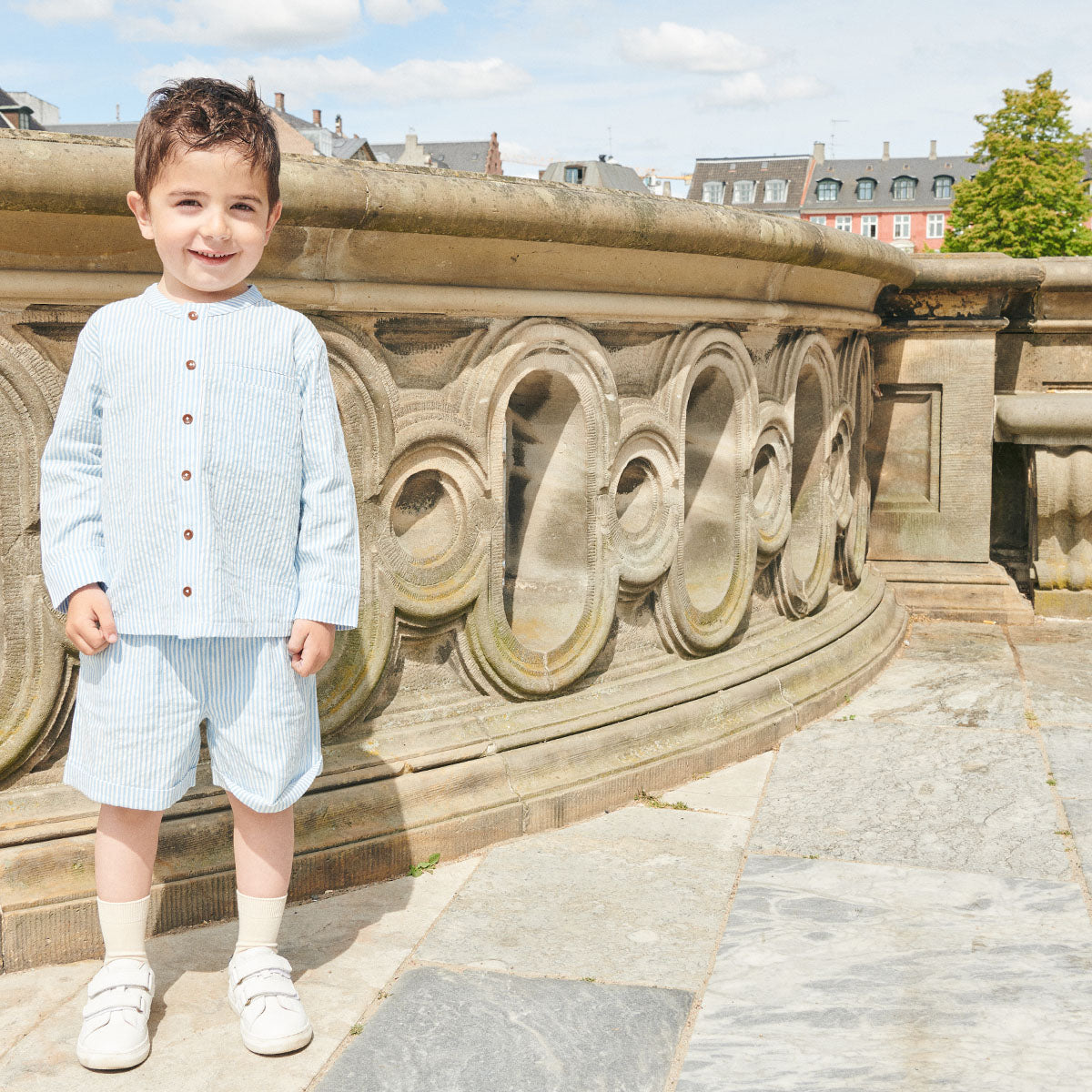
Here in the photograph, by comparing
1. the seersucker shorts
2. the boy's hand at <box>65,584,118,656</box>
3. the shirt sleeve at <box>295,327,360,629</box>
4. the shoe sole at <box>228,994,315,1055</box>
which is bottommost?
the shoe sole at <box>228,994,315,1055</box>

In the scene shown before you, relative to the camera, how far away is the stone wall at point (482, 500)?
224cm

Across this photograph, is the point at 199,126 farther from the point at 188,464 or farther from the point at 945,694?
the point at 945,694

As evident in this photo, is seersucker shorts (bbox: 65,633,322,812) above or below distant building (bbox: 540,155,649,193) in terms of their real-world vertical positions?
below

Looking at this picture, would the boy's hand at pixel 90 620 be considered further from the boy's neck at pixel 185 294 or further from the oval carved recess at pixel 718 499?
the oval carved recess at pixel 718 499

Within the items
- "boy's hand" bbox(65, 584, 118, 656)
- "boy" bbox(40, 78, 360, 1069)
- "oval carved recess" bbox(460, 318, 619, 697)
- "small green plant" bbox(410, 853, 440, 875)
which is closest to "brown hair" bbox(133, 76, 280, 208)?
"boy" bbox(40, 78, 360, 1069)

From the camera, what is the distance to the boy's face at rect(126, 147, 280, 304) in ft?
6.00

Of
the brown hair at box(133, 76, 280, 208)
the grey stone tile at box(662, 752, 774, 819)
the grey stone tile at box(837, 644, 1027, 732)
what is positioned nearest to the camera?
the brown hair at box(133, 76, 280, 208)

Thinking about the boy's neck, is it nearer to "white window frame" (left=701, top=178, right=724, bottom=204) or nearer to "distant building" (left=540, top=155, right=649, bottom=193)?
"distant building" (left=540, top=155, right=649, bottom=193)

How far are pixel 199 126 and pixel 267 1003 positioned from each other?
1.35 metres

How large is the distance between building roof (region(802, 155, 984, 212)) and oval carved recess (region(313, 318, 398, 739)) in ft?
249

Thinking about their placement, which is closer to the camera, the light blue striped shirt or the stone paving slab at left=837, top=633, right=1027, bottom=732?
the light blue striped shirt

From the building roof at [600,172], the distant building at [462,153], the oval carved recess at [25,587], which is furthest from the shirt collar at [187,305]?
the distant building at [462,153]

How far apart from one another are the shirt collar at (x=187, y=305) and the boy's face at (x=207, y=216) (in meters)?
0.03

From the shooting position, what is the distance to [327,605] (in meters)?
1.97
